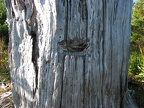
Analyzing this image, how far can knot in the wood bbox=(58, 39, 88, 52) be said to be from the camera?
198cm

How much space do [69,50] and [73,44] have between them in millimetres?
55

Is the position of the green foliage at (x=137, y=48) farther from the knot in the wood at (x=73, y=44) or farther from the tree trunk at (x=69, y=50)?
the knot in the wood at (x=73, y=44)

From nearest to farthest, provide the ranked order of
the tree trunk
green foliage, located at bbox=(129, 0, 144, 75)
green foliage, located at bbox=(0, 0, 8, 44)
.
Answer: the tree trunk → green foliage, located at bbox=(129, 0, 144, 75) → green foliage, located at bbox=(0, 0, 8, 44)

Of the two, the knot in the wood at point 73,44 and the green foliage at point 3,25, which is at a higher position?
the green foliage at point 3,25

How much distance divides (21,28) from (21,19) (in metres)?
0.07

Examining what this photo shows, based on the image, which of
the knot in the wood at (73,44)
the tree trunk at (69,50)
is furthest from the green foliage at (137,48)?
the knot in the wood at (73,44)

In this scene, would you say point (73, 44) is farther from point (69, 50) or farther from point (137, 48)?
point (137, 48)

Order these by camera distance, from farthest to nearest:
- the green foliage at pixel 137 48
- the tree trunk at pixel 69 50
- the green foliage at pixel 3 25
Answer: the green foliage at pixel 3 25 → the green foliage at pixel 137 48 → the tree trunk at pixel 69 50

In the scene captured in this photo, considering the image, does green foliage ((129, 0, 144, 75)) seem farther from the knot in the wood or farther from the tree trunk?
the knot in the wood

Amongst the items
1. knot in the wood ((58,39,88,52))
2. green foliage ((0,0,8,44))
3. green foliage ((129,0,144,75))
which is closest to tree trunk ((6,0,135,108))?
knot in the wood ((58,39,88,52))

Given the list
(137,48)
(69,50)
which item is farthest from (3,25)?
(69,50)

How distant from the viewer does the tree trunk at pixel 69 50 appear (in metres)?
1.95

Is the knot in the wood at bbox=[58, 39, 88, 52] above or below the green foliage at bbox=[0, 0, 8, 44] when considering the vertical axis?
below

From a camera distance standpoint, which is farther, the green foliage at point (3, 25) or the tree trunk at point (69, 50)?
the green foliage at point (3, 25)
